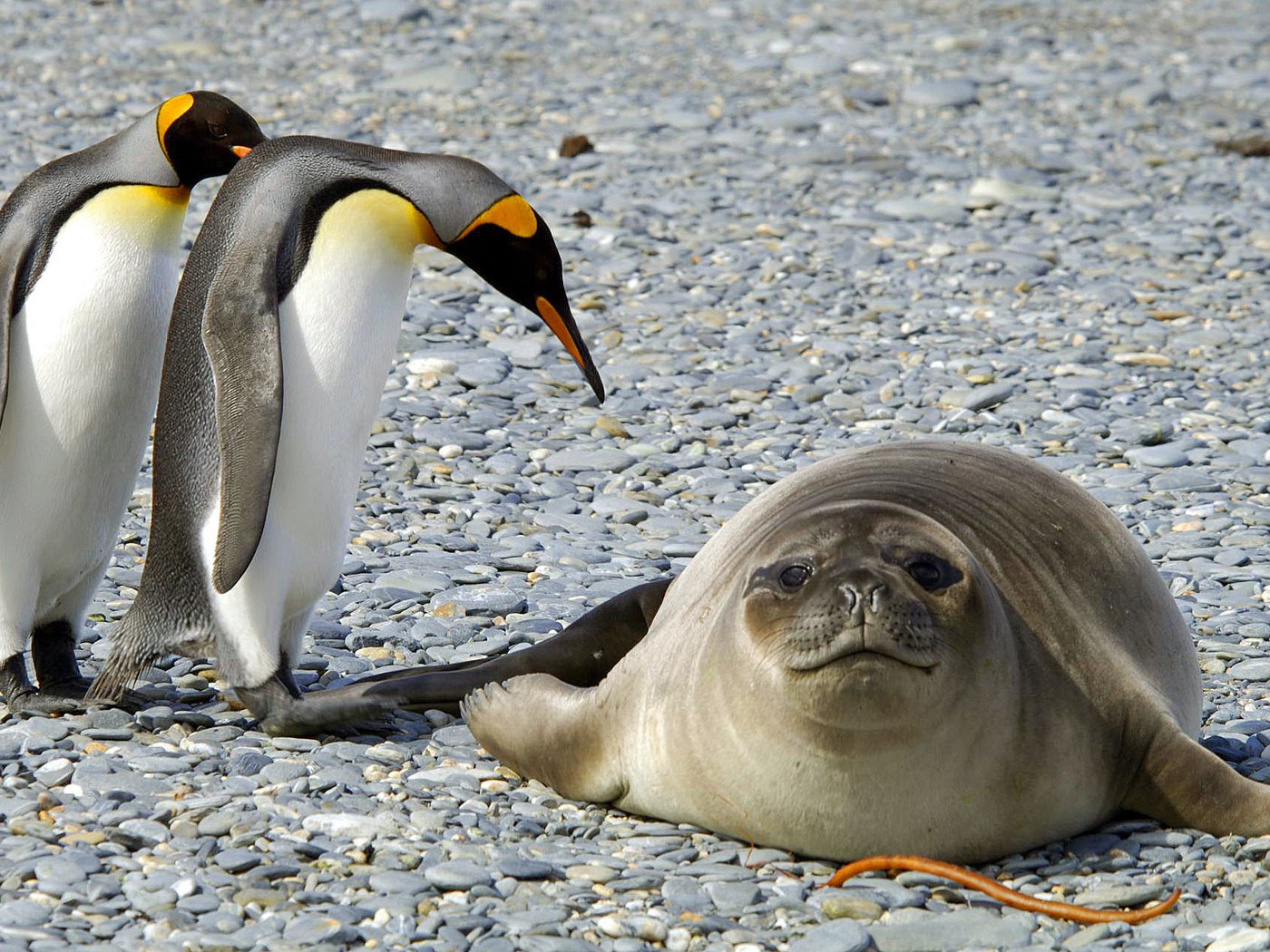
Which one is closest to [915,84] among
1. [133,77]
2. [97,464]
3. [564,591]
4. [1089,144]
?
[1089,144]

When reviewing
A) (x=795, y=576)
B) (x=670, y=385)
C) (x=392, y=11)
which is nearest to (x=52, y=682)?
(x=795, y=576)

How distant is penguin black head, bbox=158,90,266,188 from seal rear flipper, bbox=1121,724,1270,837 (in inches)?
92.5

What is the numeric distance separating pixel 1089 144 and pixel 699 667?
7.85m

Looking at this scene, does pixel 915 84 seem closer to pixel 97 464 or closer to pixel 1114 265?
pixel 1114 265

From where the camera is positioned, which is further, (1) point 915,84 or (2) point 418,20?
(2) point 418,20

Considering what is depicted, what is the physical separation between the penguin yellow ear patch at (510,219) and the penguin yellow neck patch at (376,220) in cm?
9

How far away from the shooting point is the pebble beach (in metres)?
3.25

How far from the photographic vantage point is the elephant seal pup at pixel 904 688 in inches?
122

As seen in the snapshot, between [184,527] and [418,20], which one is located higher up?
[418,20]

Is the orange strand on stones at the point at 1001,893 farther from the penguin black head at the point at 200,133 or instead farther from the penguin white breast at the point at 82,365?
the penguin black head at the point at 200,133

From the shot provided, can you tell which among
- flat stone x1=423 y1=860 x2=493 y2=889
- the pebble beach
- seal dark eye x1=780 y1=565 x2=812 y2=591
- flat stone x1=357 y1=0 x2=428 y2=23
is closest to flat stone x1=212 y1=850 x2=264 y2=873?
the pebble beach

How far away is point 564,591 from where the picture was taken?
5250mm

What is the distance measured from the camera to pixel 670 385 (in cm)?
730

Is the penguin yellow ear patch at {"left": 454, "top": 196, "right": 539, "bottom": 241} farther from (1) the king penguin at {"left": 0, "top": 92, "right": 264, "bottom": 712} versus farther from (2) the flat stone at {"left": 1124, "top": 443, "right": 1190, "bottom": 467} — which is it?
(2) the flat stone at {"left": 1124, "top": 443, "right": 1190, "bottom": 467}
